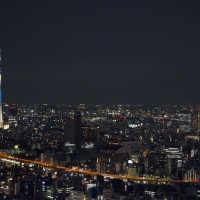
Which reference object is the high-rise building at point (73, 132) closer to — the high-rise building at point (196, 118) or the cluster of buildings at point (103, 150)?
the cluster of buildings at point (103, 150)

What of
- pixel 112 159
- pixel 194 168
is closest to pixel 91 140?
pixel 112 159

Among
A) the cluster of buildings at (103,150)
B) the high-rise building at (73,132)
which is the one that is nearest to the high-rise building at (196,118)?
the cluster of buildings at (103,150)

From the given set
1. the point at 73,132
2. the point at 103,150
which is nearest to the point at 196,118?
the point at 73,132

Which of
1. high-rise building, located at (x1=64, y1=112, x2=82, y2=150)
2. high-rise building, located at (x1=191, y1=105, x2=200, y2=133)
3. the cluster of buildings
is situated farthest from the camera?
high-rise building, located at (x1=191, y1=105, x2=200, y2=133)

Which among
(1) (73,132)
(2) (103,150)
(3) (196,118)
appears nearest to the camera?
(2) (103,150)

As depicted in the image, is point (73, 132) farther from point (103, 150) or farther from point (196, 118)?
point (196, 118)

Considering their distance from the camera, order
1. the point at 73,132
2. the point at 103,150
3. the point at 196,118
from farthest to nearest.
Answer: the point at 196,118
the point at 73,132
the point at 103,150

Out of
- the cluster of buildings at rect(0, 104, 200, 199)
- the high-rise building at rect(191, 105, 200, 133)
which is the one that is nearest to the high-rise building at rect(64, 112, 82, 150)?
the cluster of buildings at rect(0, 104, 200, 199)

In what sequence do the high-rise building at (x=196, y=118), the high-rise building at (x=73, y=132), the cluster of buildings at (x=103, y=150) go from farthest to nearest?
1. the high-rise building at (x=196, y=118)
2. the high-rise building at (x=73, y=132)
3. the cluster of buildings at (x=103, y=150)

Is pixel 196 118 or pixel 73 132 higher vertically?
pixel 196 118

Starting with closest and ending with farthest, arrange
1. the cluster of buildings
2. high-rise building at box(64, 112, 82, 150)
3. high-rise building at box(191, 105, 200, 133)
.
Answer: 1. the cluster of buildings
2. high-rise building at box(64, 112, 82, 150)
3. high-rise building at box(191, 105, 200, 133)

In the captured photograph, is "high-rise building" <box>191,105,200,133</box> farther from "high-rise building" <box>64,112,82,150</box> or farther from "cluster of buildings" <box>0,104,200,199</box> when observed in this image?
"high-rise building" <box>64,112,82,150</box>
